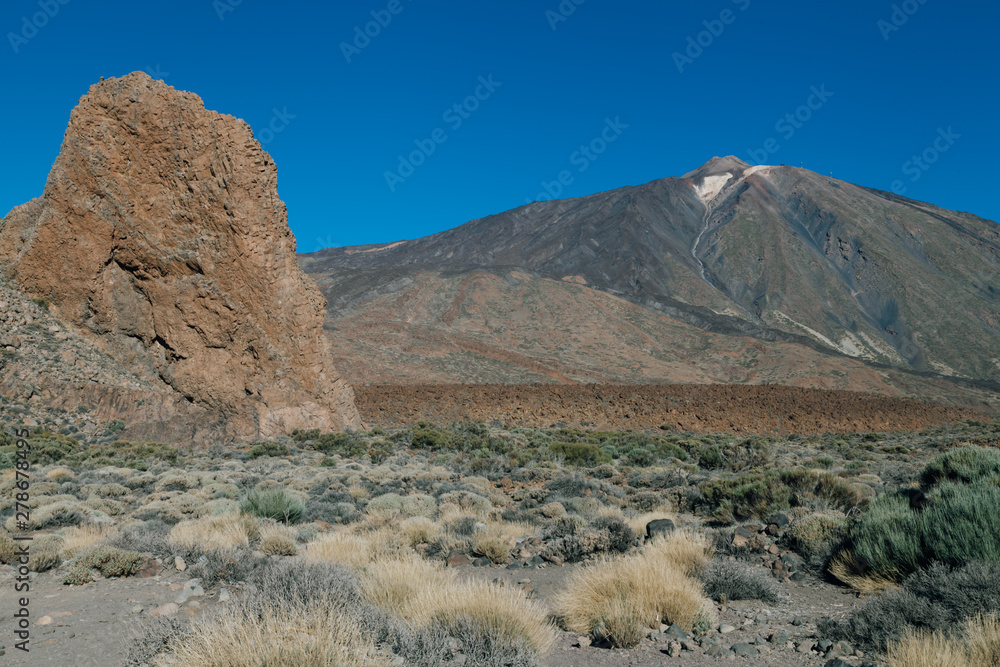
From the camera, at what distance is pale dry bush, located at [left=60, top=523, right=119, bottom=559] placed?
266 inches

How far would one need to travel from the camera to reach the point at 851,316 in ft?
338

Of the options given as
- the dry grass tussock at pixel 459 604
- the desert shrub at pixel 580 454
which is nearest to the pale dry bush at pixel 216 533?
the dry grass tussock at pixel 459 604

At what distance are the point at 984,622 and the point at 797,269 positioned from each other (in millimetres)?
125145

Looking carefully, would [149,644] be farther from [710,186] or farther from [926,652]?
[710,186]

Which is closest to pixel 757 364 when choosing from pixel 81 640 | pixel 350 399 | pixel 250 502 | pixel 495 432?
pixel 495 432

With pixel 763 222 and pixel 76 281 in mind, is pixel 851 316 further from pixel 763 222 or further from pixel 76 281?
pixel 76 281

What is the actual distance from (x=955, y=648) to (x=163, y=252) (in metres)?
19.8

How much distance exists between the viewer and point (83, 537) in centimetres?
721

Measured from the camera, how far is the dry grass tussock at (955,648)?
3229 mm

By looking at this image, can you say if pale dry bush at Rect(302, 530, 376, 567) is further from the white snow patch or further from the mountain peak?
the mountain peak

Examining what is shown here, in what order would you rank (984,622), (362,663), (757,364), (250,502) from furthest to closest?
1. (757,364)
2. (250,502)
3. (984,622)
4. (362,663)

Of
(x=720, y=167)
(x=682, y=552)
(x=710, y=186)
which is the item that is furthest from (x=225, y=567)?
(x=720, y=167)

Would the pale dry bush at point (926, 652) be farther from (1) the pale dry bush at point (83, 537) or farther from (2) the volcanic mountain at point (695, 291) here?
(2) the volcanic mountain at point (695, 291)

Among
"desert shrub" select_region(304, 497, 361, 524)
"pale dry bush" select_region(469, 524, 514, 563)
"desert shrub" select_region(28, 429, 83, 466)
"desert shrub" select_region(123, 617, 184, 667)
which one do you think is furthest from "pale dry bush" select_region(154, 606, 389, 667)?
"desert shrub" select_region(28, 429, 83, 466)
